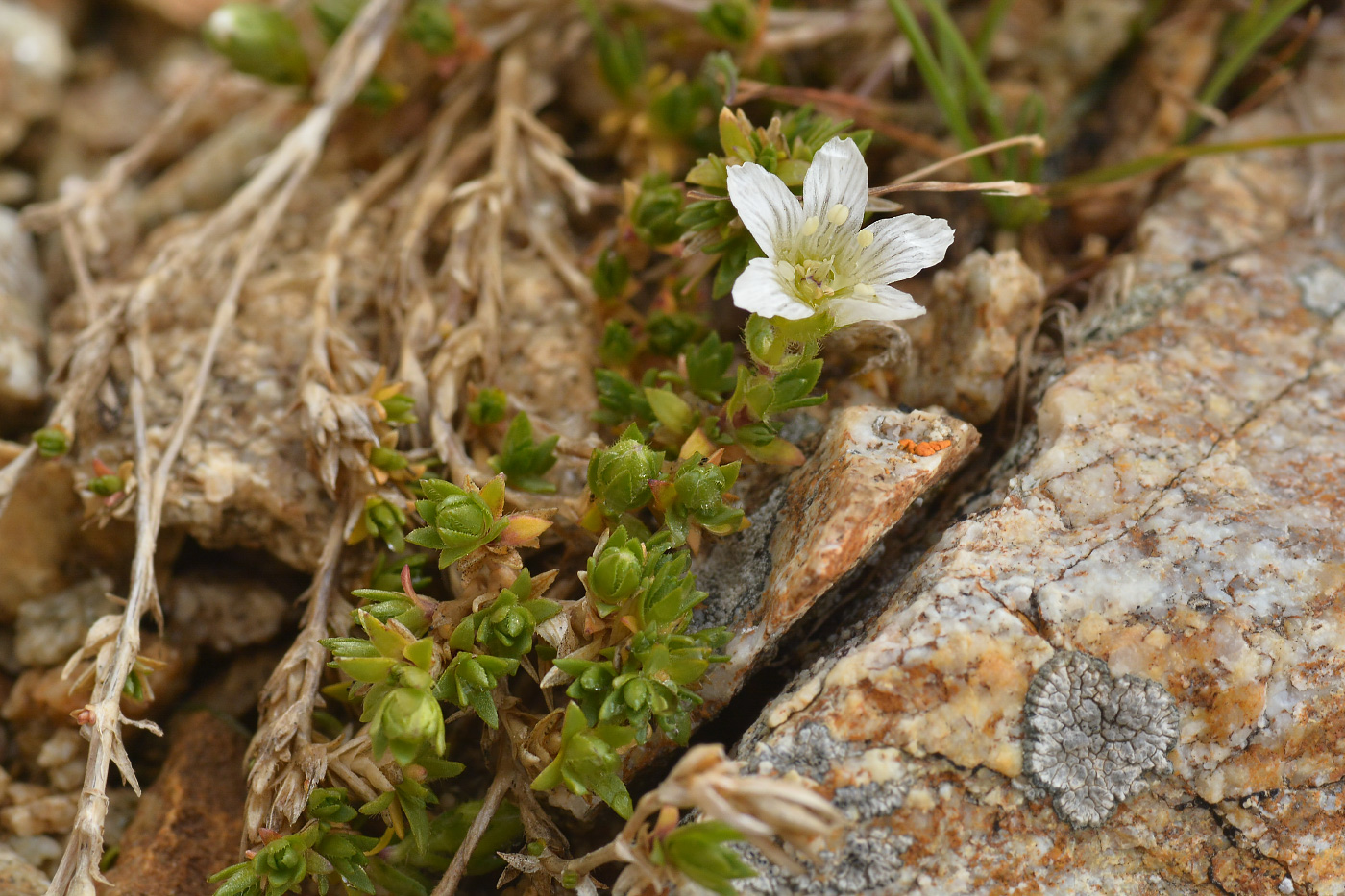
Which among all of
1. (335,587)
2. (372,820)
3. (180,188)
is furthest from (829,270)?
(180,188)

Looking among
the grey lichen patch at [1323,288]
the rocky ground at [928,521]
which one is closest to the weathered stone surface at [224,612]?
the rocky ground at [928,521]

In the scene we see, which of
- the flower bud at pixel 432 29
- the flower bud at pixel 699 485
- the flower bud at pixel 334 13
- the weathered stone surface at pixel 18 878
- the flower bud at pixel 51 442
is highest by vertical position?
the flower bud at pixel 334 13

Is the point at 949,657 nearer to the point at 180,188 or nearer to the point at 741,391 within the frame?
the point at 741,391

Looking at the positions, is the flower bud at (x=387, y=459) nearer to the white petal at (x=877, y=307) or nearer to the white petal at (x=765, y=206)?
the white petal at (x=765, y=206)

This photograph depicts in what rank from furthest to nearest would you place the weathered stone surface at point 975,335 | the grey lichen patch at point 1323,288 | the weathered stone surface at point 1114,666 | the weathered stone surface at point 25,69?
1. the weathered stone surface at point 25,69
2. the grey lichen patch at point 1323,288
3. the weathered stone surface at point 975,335
4. the weathered stone surface at point 1114,666

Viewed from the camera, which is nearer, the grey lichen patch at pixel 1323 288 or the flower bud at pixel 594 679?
the flower bud at pixel 594 679

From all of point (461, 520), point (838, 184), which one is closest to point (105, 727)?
point (461, 520)
